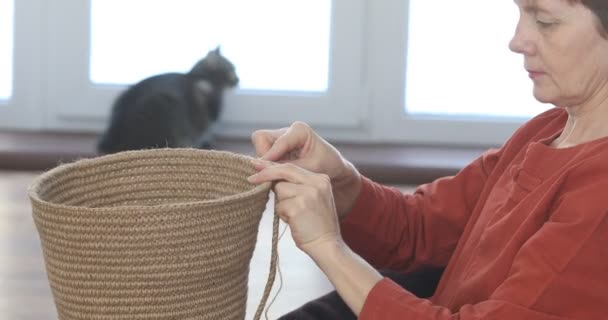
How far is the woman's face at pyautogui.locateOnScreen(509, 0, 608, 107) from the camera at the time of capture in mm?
1261

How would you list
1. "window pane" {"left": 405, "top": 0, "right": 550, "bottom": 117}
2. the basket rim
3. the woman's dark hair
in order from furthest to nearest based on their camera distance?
"window pane" {"left": 405, "top": 0, "right": 550, "bottom": 117} → the woman's dark hair → the basket rim

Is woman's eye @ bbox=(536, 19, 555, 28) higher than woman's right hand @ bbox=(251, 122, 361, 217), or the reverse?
woman's eye @ bbox=(536, 19, 555, 28)

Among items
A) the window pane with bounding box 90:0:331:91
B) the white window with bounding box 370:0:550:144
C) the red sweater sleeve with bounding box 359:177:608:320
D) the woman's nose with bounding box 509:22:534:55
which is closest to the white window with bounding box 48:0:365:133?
the window pane with bounding box 90:0:331:91

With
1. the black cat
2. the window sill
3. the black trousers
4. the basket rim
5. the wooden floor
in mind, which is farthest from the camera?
the window sill

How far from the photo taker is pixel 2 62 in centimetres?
378

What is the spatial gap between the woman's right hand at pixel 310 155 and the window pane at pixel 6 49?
8.04 feet

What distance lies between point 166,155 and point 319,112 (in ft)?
7.97

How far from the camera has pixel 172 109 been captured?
339 centimetres

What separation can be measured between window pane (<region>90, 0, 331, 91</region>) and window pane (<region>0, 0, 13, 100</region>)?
29cm

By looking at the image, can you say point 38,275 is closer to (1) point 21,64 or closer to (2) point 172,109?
(2) point 172,109

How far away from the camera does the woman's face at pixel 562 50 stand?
4.14 feet

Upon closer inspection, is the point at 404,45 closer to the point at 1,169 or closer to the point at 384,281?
the point at 1,169

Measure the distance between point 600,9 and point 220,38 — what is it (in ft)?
8.51

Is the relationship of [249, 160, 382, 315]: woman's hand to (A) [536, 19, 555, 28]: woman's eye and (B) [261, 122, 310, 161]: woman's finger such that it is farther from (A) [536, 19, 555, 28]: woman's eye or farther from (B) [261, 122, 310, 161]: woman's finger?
(A) [536, 19, 555, 28]: woman's eye
